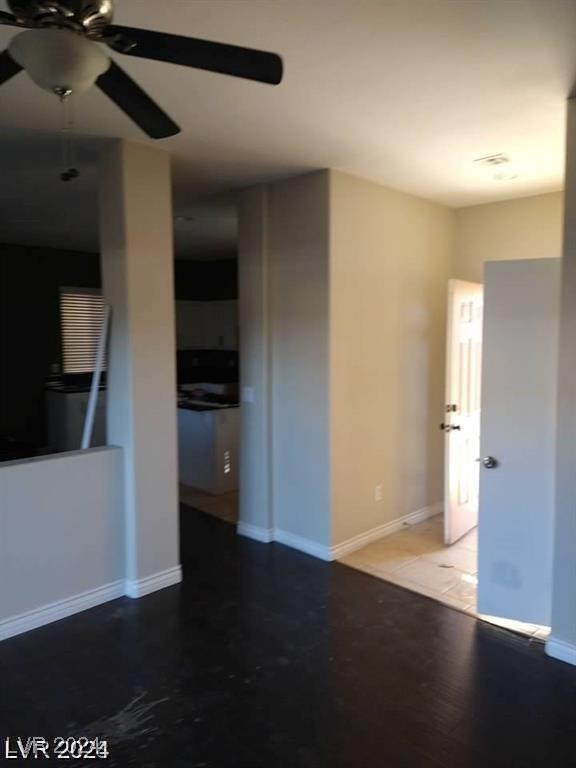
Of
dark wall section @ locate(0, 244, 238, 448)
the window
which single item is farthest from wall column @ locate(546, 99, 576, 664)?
dark wall section @ locate(0, 244, 238, 448)

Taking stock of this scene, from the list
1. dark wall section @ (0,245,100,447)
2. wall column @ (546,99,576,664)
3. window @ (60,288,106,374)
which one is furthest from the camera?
window @ (60,288,106,374)

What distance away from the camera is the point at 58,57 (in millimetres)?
1301

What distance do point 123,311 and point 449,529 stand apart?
2.80 meters

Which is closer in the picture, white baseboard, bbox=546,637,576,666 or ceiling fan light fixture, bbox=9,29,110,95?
ceiling fan light fixture, bbox=9,29,110,95

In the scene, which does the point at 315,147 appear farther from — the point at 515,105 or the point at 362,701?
the point at 362,701

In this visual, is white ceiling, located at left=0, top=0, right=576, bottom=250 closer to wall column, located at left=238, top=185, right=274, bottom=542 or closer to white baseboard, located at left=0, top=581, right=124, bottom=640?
wall column, located at left=238, top=185, right=274, bottom=542

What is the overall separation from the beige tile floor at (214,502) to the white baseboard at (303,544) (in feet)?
2.04

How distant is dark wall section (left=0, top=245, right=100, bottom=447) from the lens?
6.30 m

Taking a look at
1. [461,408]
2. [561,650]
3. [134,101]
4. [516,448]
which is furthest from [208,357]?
[134,101]

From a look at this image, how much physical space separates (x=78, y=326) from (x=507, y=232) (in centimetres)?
500

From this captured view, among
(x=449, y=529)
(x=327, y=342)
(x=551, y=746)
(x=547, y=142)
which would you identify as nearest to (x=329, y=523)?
(x=449, y=529)

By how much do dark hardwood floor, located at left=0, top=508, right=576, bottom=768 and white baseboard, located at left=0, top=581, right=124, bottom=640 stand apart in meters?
0.06

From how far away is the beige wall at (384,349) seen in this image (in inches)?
152

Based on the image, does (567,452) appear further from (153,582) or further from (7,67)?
(7,67)
